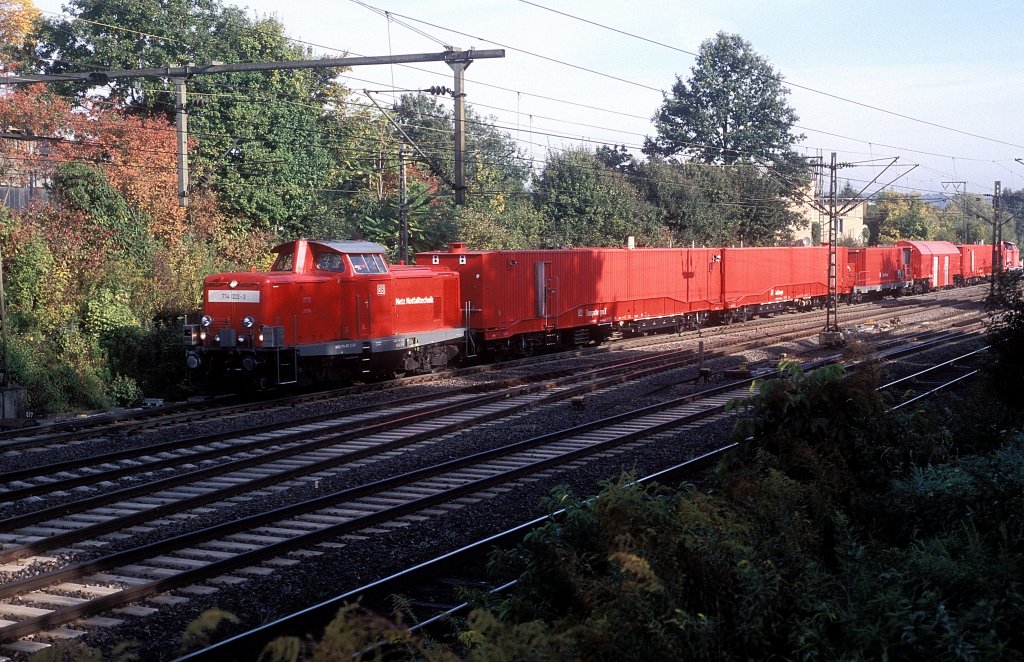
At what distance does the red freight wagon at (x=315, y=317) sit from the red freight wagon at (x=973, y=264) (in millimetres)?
53468

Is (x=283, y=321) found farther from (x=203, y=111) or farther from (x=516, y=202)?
(x=516, y=202)

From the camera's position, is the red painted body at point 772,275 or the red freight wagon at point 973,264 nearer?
the red painted body at point 772,275

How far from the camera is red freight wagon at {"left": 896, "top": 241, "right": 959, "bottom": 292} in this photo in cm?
5350

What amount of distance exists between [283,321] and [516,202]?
31637 millimetres

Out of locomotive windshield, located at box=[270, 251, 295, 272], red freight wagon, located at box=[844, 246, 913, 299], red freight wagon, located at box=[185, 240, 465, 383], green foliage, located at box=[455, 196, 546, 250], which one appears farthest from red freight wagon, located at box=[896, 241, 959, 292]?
locomotive windshield, located at box=[270, 251, 295, 272]

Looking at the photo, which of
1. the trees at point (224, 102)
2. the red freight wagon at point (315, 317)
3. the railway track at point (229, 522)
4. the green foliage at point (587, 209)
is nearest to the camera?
the railway track at point (229, 522)

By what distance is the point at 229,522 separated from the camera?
9766 mm

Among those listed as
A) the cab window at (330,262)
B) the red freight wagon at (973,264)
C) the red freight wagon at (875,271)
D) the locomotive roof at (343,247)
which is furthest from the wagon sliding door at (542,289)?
the red freight wagon at (973,264)

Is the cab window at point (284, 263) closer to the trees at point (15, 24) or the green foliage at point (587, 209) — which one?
the trees at point (15, 24)

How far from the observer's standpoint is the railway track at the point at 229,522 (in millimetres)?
7723

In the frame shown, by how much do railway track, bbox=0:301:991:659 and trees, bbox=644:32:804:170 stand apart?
210ft

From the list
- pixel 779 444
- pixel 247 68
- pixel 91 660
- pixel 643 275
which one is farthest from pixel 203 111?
pixel 91 660

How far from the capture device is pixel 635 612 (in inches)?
205

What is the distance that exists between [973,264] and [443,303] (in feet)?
186
